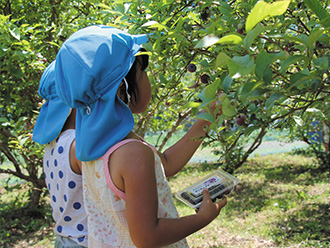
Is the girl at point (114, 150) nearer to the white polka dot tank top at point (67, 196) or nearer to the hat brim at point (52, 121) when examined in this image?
the white polka dot tank top at point (67, 196)

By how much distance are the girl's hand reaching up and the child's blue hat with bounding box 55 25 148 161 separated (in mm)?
343

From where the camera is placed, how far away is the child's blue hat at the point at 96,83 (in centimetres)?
103

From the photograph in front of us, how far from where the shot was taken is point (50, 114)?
144 centimetres

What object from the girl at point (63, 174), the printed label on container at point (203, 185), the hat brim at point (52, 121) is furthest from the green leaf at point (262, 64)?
the hat brim at point (52, 121)

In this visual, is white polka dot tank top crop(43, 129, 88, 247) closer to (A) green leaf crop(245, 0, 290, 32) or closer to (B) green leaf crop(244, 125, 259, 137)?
(B) green leaf crop(244, 125, 259, 137)

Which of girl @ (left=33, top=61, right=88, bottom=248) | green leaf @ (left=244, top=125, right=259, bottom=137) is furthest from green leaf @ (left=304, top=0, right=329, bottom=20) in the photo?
girl @ (left=33, top=61, right=88, bottom=248)

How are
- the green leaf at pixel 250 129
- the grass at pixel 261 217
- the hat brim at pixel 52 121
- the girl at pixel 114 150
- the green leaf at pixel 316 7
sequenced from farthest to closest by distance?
the grass at pixel 261 217 < the hat brim at pixel 52 121 < the green leaf at pixel 250 129 < the girl at pixel 114 150 < the green leaf at pixel 316 7

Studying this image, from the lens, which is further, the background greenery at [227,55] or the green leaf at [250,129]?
the green leaf at [250,129]

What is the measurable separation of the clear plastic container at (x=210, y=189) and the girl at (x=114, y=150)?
0.18 ft

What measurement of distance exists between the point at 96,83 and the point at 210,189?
A: 1.83 feet

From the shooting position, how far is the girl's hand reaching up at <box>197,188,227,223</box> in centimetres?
113

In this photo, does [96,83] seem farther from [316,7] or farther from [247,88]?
[316,7]

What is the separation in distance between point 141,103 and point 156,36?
24 centimetres

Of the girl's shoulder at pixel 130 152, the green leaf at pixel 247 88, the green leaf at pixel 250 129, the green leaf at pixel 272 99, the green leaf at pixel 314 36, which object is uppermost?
the green leaf at pixel 314 36
